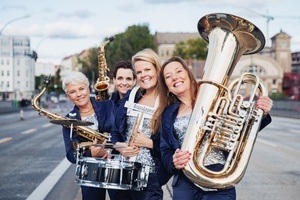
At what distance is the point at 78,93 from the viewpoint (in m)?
5.15

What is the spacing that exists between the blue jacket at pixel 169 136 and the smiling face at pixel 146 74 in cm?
36

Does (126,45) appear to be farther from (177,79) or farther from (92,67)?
(177,79)

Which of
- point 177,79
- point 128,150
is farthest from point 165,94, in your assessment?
point 128,150

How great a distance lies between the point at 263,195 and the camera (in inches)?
333

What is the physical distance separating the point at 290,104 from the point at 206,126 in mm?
49025

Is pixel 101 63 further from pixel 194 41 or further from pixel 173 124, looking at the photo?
pixel 194 41

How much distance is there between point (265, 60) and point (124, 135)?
356 feet

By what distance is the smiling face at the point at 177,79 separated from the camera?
15.0ft

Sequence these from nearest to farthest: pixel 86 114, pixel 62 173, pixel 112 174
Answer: pixel 112 174 → pixel 86 114 → pixel 62 173

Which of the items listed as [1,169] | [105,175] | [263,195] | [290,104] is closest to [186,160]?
[105,175]

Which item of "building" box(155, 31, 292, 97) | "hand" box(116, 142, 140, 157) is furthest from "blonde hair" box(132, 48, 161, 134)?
"building" box(155, 31, 292, 97)

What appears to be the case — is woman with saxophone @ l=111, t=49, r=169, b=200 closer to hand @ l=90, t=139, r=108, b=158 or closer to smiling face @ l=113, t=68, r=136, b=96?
hand @ l=90, t=139, r=108, b=158

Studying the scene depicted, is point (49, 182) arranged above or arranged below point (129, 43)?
below

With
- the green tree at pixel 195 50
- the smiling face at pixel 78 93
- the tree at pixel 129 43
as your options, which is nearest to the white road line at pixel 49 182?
the smiling face at pixel 78 93
